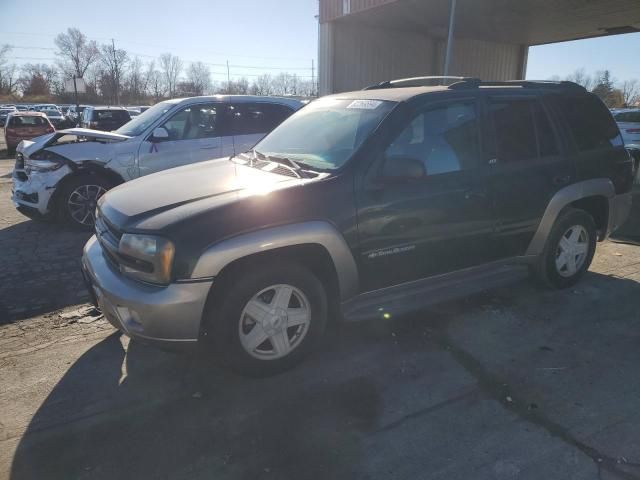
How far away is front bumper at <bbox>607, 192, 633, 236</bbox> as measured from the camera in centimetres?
448

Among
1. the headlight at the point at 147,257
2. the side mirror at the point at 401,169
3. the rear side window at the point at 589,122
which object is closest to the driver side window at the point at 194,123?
the headlight at the point at 147,257

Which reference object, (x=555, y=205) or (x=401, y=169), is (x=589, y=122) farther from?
(x=401, y=169)

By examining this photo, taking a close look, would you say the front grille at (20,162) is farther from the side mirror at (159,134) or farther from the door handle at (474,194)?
the door handle at (474,194)

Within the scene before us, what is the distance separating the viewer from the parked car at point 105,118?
15.7 m

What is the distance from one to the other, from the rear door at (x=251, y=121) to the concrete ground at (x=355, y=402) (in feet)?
12.4

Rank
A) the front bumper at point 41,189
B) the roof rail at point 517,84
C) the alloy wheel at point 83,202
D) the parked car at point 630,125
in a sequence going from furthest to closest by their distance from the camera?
the parked car at point 630,125, the alloy wheel at point 83,202, the front bumper at point 41,189, the roof rail at point 517,84

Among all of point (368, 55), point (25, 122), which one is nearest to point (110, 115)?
point (25, 122)

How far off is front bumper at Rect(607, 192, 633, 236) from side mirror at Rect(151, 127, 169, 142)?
5.65 m

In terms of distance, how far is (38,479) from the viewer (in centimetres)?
222

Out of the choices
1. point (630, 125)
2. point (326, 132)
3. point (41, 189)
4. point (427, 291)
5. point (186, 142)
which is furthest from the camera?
point (630, 125)

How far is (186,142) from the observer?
6.78m

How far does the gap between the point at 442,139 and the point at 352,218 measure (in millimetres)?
1064

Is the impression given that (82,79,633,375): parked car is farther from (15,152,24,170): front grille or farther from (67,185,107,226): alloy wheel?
(15,152,24,170): front grille

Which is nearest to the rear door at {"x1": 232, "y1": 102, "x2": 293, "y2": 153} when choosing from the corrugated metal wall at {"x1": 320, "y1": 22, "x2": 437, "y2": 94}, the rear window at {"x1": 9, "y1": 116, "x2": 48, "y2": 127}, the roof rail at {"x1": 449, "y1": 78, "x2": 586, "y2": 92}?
the roof rail at {"x1": 449, "y1": 78, "x2": 586, "y2": 92}
